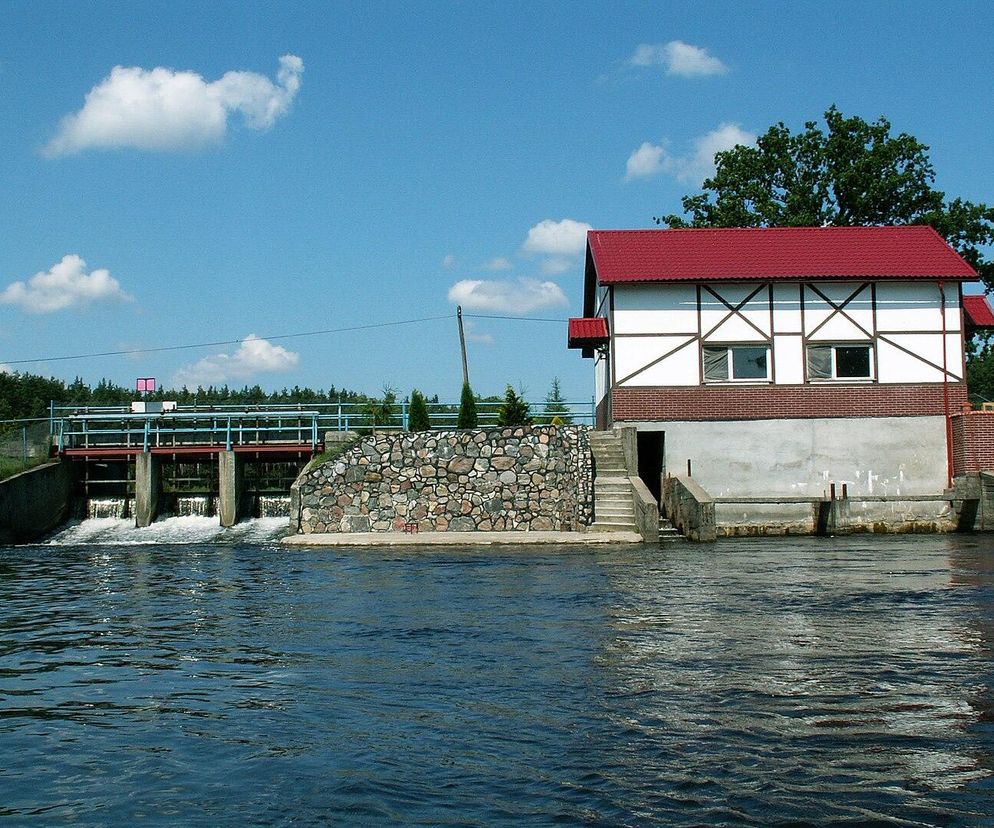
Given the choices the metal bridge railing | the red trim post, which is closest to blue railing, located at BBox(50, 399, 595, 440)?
the metal bridge railing

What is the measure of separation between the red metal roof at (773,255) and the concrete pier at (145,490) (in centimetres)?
1483

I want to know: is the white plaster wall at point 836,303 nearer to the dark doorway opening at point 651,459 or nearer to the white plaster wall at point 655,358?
the white plaster wall at point 655,358

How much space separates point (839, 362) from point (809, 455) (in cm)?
269

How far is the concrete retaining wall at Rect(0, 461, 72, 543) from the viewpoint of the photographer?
29344 millimetres

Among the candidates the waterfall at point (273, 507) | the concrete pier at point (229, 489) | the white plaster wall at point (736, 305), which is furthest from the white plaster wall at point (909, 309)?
the concrete pier at point (229, 489)

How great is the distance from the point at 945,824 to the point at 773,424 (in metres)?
23.8

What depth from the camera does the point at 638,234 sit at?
3172 centimetres

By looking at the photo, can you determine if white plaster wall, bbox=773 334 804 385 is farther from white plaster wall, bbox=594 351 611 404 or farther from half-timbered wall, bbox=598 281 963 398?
white plaster wall, bbox=594 351 611 404

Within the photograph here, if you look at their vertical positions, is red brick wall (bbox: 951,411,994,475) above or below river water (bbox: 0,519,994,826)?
above

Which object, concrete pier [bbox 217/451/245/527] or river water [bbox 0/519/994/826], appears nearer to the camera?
river water [bbox 0/519/994/826]

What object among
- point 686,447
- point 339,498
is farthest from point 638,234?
point 339,498

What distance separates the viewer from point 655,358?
28.3 metres

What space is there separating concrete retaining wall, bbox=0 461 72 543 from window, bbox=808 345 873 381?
22076 mm

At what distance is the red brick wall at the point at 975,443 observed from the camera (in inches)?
1075
